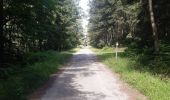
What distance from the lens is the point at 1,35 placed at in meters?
21.9

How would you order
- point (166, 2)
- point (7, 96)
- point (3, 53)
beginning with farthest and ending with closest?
point (166, 2) < point (3, 53) < point (7, 96)

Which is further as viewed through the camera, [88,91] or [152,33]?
[152,33]

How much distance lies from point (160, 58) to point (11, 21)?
10675 millimetres

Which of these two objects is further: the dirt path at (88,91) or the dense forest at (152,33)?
the dense forest at (152,33)

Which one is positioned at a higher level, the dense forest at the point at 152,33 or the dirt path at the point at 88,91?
the dense forest at the point at 152,33

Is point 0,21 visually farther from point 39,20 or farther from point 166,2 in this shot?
point 166,2

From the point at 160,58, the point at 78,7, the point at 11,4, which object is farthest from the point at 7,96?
the point at 78,7

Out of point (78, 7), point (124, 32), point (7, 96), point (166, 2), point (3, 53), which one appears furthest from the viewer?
point (78, 7)

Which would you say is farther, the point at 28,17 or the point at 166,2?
the point at 166,2

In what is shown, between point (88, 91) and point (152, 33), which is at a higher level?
point (152, 33)

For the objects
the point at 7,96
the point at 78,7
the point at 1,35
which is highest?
the point at 78,7

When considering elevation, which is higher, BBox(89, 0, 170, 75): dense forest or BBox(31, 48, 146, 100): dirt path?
BBox(89, 0, 170, 75): dense forest

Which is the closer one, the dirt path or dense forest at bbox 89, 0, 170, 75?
the dirt path

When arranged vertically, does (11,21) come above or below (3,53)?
above
